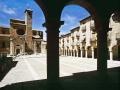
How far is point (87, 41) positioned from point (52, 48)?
102 ft

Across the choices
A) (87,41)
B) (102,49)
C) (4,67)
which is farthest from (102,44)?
(87,41)

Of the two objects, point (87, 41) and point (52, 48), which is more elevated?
point (87, 41)

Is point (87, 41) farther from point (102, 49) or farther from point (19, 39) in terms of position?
point (102, 49)

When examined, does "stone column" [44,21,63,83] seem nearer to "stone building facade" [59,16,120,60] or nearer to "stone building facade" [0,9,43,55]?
"stone building facade" [59,16,120,60]

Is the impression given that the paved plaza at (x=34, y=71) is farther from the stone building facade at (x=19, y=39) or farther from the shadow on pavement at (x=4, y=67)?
the stone building facade at (x=19, y=39)

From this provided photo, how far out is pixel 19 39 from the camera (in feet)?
170

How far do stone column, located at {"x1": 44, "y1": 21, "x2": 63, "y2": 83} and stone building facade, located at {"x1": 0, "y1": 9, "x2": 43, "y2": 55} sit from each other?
1705 inches

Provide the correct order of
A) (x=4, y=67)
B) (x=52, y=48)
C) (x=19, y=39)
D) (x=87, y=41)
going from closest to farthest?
1. (x=52, y=48)
2. (x=4, y=67)
3. (x=87, y=41)
4. (x=19, y=39)

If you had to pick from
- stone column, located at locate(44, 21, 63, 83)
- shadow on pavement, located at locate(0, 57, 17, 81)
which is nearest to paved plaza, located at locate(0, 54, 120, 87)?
shadow on pavement, located at locate(0, 57, 17, 81)

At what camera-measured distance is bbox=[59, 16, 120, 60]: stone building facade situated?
2866cm

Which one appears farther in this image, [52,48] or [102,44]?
[102,44]

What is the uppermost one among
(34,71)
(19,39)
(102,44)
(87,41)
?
(19,39)

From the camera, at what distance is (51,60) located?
7.29m

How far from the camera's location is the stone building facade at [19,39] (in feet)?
166
